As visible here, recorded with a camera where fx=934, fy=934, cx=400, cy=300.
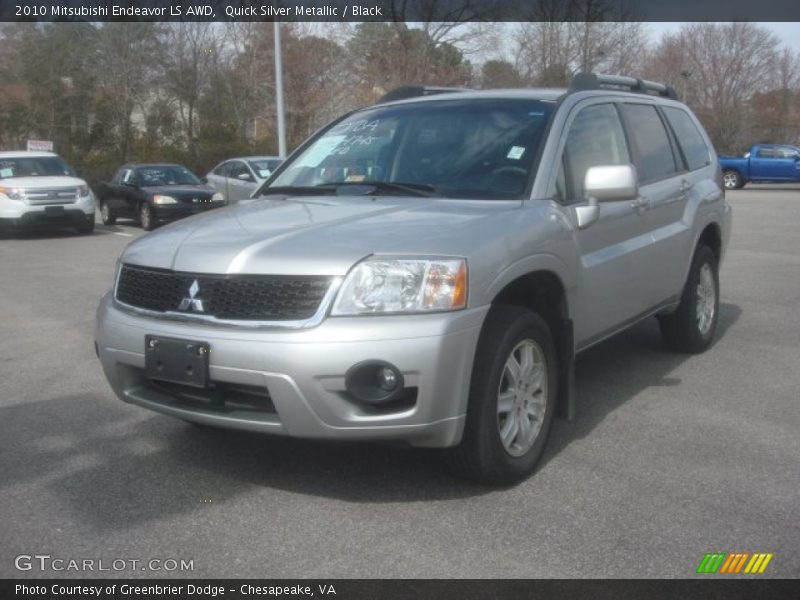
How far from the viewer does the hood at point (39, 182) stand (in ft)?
56.2

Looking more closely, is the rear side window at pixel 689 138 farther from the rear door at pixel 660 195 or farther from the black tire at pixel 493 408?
the black tire at pixel 493 408

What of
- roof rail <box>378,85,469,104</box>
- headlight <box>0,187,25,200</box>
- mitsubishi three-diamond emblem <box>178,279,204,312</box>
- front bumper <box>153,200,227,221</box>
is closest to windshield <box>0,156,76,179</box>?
headlight <box>0,187,25,200</box>

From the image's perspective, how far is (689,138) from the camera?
6.66 meters

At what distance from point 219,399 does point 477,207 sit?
145 centimetres

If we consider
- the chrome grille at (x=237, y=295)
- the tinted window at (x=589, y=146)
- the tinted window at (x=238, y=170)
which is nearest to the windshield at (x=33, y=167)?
the tinted window at (x=238, y=170)

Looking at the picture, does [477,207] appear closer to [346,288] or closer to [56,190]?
[346,288]

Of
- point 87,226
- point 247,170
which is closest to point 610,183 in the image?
point 87,226

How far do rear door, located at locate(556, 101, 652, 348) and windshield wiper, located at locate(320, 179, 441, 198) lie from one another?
0.66 m

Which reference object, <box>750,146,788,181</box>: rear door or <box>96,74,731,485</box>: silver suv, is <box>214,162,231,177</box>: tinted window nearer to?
<box>96,74,731,485</box>: silver suv

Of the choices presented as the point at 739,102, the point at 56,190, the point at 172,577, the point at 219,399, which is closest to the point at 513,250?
the point at 219,399

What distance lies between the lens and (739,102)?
48406mm

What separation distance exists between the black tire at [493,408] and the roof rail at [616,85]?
68.6 inches

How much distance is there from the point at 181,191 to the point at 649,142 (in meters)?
13.9

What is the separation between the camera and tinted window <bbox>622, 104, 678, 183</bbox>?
5.70 meters
